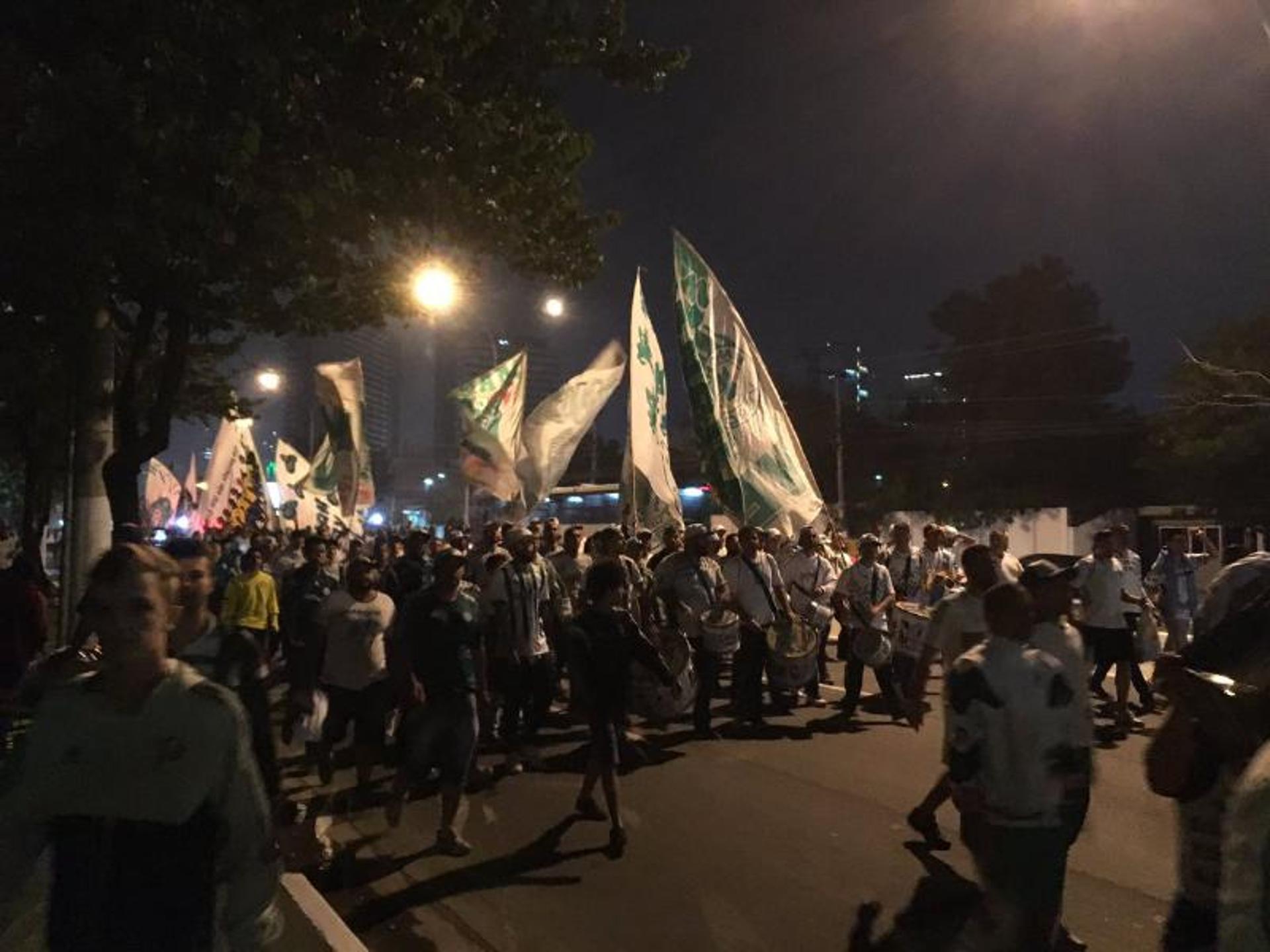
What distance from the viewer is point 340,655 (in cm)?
689

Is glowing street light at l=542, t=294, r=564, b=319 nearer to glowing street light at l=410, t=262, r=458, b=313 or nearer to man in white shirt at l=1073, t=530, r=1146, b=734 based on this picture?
glowing street light at l=410, t=262, r=458, b=313

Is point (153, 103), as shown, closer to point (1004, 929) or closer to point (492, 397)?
point (492, 397)

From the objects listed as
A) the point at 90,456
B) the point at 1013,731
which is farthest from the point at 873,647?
the point at 90,456

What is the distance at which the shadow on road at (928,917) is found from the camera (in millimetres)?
4641

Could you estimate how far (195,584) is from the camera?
443 cm

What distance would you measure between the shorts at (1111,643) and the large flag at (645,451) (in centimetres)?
474

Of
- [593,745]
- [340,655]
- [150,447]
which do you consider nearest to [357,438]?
[150,447]

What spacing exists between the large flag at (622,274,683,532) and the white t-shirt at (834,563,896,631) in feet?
8.75

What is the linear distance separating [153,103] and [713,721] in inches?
305

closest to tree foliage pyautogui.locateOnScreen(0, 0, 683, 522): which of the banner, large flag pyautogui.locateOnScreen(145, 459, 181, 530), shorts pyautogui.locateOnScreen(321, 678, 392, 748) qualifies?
shorts pyautogui.locateOnScreen(321, 678, 392, 748)

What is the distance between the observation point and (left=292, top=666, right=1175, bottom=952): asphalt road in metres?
4.84

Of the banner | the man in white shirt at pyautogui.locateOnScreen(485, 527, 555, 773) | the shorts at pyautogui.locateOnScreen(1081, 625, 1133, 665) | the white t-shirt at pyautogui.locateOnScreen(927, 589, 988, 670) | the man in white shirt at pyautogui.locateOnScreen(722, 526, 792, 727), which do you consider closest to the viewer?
the white t-shirt at pyautogui.locateOnScreen(927, 589, 988, 670)

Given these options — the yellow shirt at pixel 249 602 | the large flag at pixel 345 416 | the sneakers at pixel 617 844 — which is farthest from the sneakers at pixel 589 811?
the large flag at pixel 345 416

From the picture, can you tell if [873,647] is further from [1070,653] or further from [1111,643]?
[1070,653]
